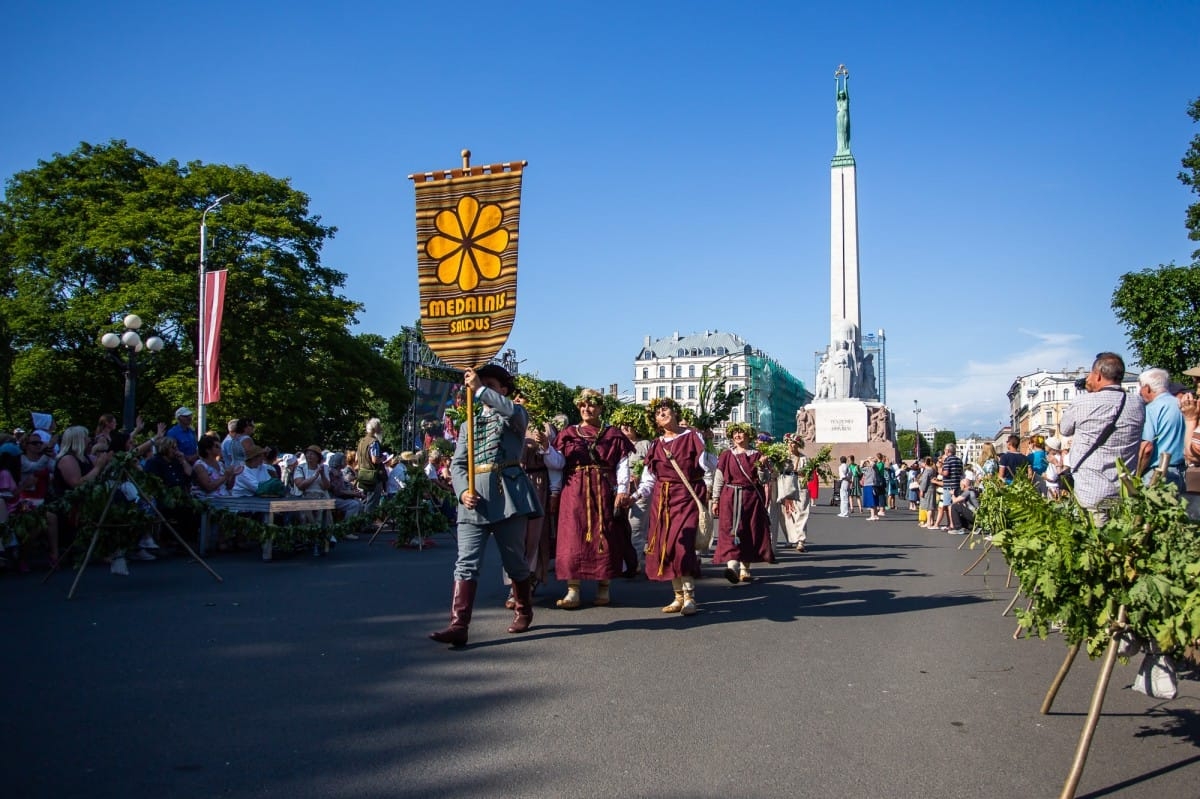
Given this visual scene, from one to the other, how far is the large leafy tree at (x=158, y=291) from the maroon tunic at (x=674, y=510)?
25864 millimetres

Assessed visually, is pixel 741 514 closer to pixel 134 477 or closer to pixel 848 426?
pixel 134 477

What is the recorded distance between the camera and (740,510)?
1109 cm

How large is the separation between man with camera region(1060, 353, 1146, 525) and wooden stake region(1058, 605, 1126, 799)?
2.50m

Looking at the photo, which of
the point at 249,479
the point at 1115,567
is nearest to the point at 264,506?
the point at 249,479

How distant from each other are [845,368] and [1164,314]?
23.5 meters

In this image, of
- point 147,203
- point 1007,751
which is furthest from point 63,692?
Answer: point 147,203

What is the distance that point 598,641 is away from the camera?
23.9 ft

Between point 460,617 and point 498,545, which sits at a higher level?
point 498,545

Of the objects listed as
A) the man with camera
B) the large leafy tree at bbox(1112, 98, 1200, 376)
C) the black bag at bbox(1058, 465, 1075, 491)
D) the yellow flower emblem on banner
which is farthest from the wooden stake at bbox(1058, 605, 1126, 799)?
the large leafy tree at bbox(1112, 98, 1200, 376)

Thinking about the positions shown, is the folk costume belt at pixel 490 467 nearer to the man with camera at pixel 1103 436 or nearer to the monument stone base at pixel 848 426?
the man with camera at pixel 1103 436

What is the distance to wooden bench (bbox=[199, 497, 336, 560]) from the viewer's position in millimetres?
12578

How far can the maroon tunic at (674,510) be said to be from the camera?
857 cm

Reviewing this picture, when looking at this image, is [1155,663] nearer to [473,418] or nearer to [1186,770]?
[1186,770]

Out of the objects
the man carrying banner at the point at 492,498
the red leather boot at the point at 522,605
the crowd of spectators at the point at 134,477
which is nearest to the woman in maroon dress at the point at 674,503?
the red leather boot at the point at 522,605
